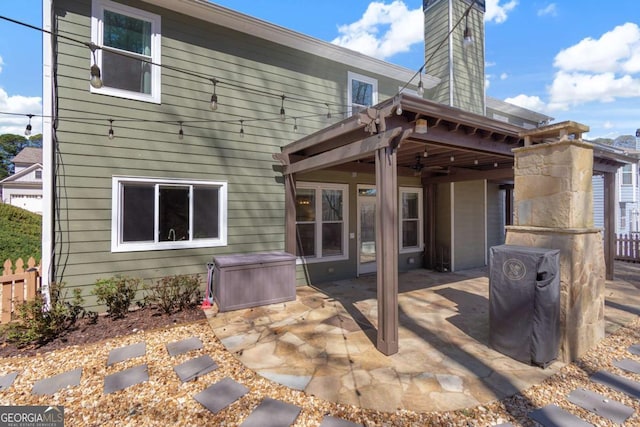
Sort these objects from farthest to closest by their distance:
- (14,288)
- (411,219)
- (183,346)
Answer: (411,219) → (14,288) → (183,346)

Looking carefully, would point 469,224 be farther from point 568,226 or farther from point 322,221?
point 568,226

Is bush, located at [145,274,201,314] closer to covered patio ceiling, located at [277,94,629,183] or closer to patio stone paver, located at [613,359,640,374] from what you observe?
covered patio ceiling, located at [277,94,629,183]

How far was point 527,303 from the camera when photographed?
9.82ft

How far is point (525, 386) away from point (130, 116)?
243 inches

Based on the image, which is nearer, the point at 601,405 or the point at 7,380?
the point at 601,405

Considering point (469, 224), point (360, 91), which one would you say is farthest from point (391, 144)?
point (469, 224)

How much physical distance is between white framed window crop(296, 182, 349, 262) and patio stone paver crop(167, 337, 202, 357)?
291cm

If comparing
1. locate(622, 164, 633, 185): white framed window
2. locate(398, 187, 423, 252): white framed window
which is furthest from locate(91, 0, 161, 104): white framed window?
locate(622, 164, 633, 185): white framed window

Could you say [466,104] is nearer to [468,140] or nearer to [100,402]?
[468,140]

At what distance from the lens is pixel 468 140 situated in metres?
4.14

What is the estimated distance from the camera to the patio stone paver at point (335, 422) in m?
2.16

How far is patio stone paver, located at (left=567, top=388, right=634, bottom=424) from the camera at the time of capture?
7.34 ft

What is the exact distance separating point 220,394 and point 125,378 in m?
1.08

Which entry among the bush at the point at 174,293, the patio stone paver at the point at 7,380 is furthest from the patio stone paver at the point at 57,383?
the bush at the point at 174,293
